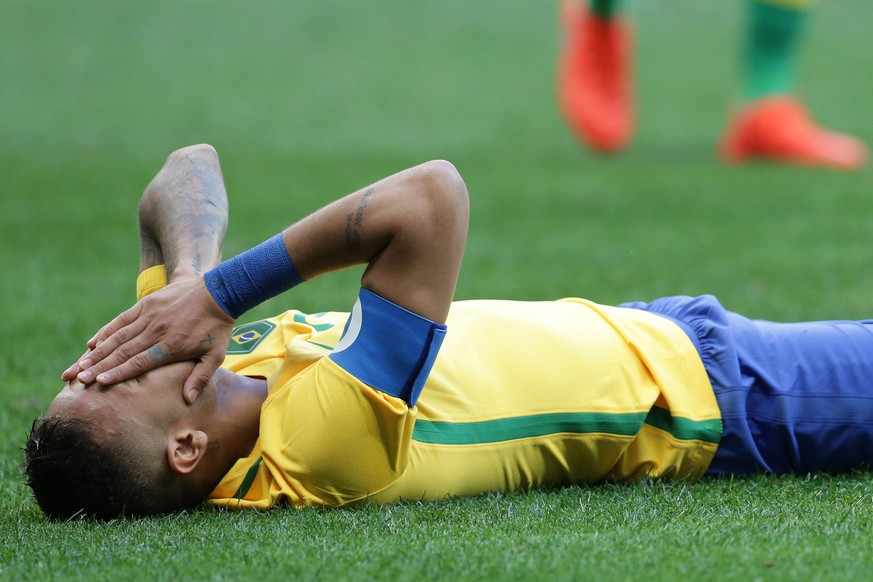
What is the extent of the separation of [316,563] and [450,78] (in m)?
9.84

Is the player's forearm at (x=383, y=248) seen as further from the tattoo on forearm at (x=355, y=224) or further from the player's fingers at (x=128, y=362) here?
the player's fingers at (x=128, y=362)

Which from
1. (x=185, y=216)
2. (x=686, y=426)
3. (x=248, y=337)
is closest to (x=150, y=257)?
(x=185, y=216)

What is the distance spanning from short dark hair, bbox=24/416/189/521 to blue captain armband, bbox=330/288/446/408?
0.47 meters

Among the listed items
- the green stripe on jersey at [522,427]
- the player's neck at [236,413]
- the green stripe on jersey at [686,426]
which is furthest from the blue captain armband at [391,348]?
the green stripe on jersey at [686,426]

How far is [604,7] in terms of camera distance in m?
8.29

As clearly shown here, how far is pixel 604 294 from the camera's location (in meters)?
4.89

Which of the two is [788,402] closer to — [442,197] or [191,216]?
[442,197]

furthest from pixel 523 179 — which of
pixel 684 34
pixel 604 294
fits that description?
pixel 684 34

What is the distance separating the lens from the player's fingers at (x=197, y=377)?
2436 millimetres

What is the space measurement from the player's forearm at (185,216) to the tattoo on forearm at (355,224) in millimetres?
431

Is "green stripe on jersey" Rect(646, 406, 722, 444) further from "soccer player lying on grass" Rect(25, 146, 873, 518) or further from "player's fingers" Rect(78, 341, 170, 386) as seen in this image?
"player's fingers" Rect(78, 341, 170, 386)

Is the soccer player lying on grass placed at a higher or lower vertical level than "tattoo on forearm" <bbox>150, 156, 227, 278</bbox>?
lower

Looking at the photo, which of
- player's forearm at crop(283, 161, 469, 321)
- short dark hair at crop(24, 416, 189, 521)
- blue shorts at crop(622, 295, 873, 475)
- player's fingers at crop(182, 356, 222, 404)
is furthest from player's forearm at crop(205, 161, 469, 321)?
blue shorts at crop(622, 295, 873, 475)

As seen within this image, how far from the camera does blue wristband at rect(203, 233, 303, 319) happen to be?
95.2 inches
